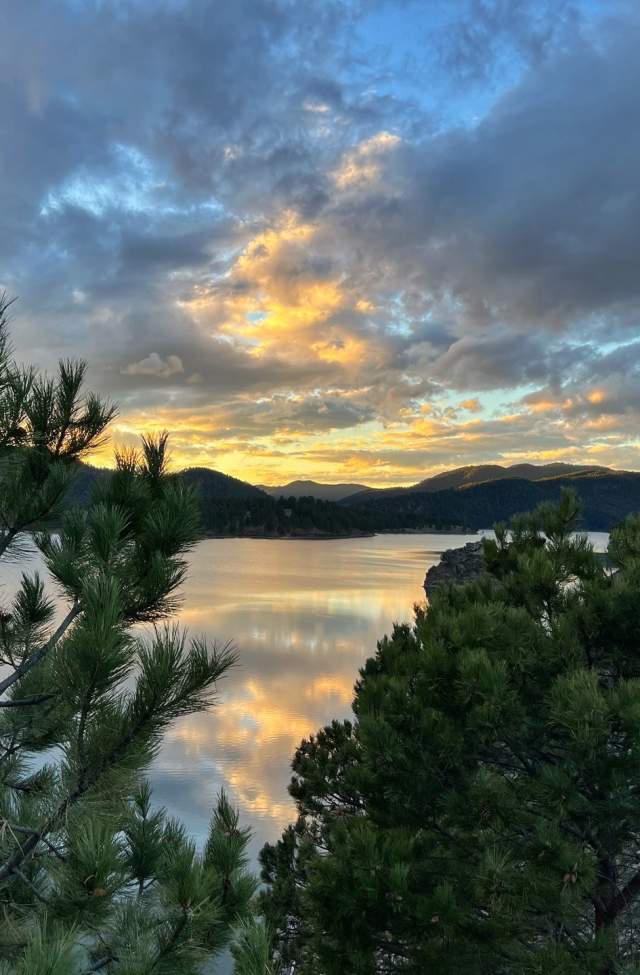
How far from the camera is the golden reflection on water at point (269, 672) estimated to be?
1445cm

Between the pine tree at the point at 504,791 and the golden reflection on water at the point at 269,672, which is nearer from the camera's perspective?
the pine tree at the point at 504,791

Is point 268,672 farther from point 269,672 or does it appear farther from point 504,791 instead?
point 504,791

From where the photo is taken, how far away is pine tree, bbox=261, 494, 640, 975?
13.2 feet

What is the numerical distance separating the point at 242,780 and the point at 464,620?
39.4 feet

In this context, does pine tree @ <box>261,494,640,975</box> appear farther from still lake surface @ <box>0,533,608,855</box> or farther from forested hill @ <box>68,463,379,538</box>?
forested hill @ <box>68,463,379,538</box>

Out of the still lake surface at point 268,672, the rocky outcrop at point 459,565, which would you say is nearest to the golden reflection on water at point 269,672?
the still lake surface at point 268,672

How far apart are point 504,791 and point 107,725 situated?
2.82 m

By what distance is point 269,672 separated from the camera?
25562 mm

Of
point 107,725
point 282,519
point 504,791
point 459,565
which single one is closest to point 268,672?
point 459,565

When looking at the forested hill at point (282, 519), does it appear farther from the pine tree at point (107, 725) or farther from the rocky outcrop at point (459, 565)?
the pine tree at point (107, 725)

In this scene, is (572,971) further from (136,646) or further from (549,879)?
(136,646)

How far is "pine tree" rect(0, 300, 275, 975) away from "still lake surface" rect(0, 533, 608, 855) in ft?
1.73

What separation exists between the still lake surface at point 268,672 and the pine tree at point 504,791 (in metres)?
1.52

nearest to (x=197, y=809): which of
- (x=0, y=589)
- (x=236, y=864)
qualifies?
(x=0, y=589)
